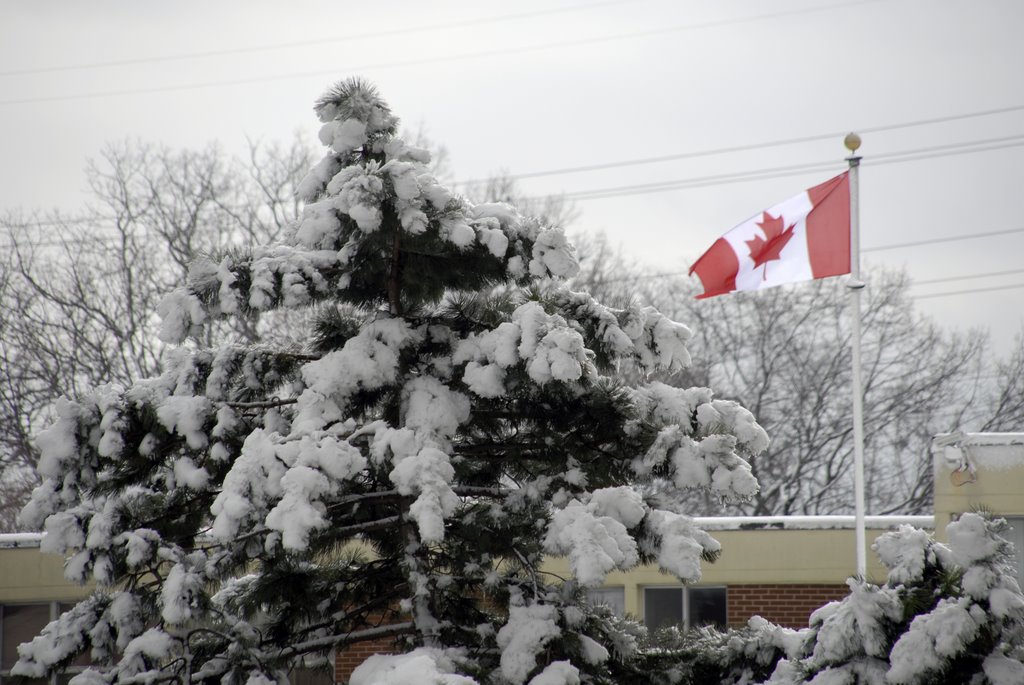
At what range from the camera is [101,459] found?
621 cm

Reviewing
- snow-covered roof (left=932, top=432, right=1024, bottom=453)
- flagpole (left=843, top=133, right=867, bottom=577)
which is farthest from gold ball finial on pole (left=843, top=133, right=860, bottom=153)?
snow-covered roof (left=932, top=432, right=1024, bottom=453)

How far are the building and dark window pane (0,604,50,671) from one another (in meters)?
0.08

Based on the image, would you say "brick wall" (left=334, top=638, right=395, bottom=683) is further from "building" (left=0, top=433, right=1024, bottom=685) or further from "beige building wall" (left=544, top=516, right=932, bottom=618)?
"beige building wall" (left=544, top=516, right=932, bottom=618)

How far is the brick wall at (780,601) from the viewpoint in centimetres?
1417

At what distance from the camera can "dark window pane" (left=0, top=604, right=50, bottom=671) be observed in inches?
583

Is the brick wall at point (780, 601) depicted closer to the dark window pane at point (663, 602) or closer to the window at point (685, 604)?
the window at point (685, 604)

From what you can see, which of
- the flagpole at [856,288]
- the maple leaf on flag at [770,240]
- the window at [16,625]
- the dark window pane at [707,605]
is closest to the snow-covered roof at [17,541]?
the window at [16,625]

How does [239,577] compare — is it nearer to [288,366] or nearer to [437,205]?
[288,366]

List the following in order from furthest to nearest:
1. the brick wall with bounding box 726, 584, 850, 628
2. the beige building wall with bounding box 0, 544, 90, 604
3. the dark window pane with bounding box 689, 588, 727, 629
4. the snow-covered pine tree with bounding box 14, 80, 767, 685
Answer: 1. the dark window pane with bounding box 689, 588, 727, 629
2. the beige building wall with bounding box 0, 544, 90, 604
3. the brick wall with bounding box 726, 584, 850, 628
4. the snow-covered pine tree with bounding box 14, 80, 767, 685

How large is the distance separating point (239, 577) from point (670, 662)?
2.55 m

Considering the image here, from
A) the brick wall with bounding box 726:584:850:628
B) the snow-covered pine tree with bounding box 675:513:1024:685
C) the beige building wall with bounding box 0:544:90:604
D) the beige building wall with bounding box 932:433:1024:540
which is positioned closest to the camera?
the snow-covered pine tree with bounding box 675:513:1024:685

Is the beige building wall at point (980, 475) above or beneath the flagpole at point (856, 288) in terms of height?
beneath

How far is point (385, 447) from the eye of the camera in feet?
18.7

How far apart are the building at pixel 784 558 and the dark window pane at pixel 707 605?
2cm
